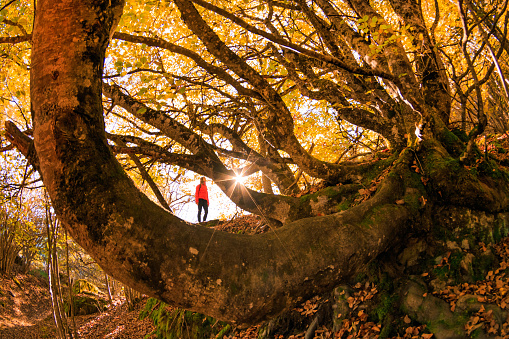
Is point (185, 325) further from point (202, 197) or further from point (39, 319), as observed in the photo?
point (39, 319)

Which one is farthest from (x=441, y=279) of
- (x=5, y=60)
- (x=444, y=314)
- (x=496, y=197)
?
(x=5, y=60)

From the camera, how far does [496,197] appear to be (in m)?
3.63

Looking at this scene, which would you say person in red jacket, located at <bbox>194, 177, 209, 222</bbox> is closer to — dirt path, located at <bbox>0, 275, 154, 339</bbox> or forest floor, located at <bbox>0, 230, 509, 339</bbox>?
forest floor, located at <bbox>0, 230, 509, 339</bbox>

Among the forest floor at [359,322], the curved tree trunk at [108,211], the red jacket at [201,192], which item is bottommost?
the forest floor at [359,322]

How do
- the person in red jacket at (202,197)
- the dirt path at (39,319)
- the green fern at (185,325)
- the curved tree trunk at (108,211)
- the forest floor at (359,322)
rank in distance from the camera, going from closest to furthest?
1. the curved tree trunk at (108,211)
2. the forest floor at (359,322)
3. the green fern at (185,325)
4. the dirt path at (39,319)
5. the person in red jacket at (202,197)

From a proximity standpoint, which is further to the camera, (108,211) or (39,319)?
(39,319)

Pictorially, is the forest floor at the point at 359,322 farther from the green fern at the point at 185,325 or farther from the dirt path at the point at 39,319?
the green fern at the point at 185,325

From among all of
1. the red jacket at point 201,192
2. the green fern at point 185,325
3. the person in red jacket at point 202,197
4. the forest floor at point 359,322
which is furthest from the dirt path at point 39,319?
the red jacket at point 201,192

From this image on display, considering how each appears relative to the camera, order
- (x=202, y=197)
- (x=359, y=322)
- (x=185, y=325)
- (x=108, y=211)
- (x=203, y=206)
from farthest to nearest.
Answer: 1. (x=203, y=206)
2. (x=202, y=197)
3. (x=185, y=325)
4. (x=359, y=322)
5. (x=108, y=211)

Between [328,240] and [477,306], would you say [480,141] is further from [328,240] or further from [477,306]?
[328,240]

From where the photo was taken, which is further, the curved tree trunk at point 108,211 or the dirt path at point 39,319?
the dirt path at point 39,319

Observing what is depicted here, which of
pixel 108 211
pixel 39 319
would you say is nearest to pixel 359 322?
pixel 108 211

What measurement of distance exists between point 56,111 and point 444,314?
389 centimetres

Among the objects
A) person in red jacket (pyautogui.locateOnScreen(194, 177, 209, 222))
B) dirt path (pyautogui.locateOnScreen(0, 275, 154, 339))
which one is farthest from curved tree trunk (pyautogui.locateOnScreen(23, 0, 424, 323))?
person in red jacket (pyautogui.locateOnScreen(194, 177, 209, 222))
